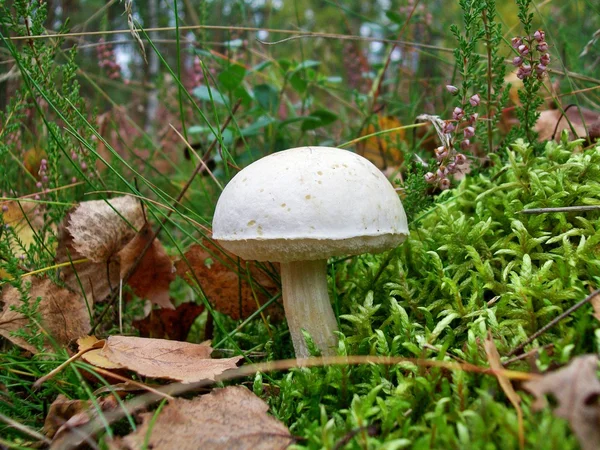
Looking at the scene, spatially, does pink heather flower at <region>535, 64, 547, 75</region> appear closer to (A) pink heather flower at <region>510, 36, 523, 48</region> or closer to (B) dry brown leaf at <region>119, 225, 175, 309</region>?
(A) pink heather flower at <region>510, 36, 523, 48</region>

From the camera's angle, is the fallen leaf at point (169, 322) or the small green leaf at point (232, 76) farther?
the small green leaf at point (232, 76)

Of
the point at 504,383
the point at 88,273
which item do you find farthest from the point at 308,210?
the point at 88,273

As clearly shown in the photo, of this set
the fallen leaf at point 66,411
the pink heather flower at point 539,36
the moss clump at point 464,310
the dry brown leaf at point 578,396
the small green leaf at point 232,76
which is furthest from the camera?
the small green leaf at point 232,76

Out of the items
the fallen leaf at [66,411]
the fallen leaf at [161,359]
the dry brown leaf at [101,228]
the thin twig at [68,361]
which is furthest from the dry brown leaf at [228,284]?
the fallen leaf at [66,411]

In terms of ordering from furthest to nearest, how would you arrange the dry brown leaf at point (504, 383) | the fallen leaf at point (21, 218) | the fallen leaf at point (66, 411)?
the fallen leaf at point (21, 218) → the fallen leaf at point (66, 411) → the dry brown leaf at point (504, 383)

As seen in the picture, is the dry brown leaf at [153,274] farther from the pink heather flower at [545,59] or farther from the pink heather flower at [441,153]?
the pink heather flower at [545,59]

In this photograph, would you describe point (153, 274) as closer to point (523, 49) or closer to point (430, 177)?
point (430, 177)

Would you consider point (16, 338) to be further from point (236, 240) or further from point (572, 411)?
point (572, 411)
